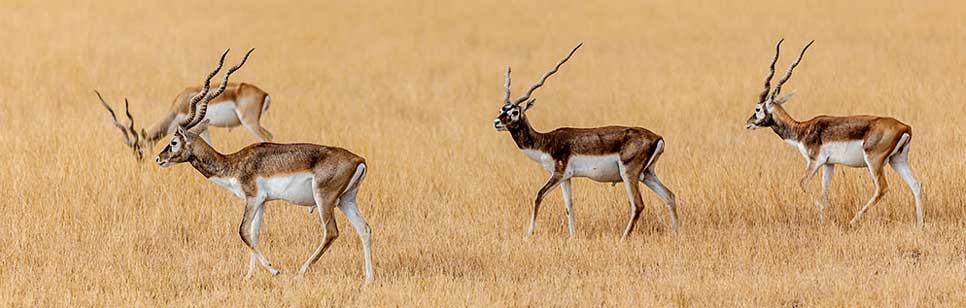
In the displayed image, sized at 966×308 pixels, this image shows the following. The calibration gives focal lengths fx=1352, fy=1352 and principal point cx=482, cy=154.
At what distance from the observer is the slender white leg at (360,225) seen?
8.03 m

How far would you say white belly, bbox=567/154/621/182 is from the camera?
9289 millimetres

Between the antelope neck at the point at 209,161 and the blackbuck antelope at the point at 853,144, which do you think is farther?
the blackbuck antelope at the point at 853,144

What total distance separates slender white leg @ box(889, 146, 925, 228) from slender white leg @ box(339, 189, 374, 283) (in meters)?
3.98

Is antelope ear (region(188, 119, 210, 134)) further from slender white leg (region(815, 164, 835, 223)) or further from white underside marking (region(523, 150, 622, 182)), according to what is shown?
slender white leg (region(815, 164, 835, 223))

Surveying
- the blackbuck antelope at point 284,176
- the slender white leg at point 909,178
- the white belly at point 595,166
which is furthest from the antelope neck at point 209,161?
the slender white leg at point 909,178

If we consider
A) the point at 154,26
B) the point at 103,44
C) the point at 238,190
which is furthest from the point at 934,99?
the point at 154,26

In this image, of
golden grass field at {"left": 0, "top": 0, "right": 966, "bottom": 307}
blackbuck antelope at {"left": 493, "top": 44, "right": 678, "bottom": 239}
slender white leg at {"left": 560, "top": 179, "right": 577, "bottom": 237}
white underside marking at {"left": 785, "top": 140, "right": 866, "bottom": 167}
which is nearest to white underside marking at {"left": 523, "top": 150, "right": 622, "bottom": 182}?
blackbuck antelope at {"left": 493, "top": 44, "right": 678, "bottom": 239}

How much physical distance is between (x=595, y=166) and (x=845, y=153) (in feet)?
5.84

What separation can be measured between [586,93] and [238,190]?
9.63m

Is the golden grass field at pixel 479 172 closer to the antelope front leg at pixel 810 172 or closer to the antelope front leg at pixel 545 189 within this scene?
the antelope front leg at pixel 545 189

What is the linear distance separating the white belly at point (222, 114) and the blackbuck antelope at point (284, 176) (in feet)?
14.7

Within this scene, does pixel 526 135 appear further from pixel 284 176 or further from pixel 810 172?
pixel 284 176

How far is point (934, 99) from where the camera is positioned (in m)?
14.7

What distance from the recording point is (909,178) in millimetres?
9586
